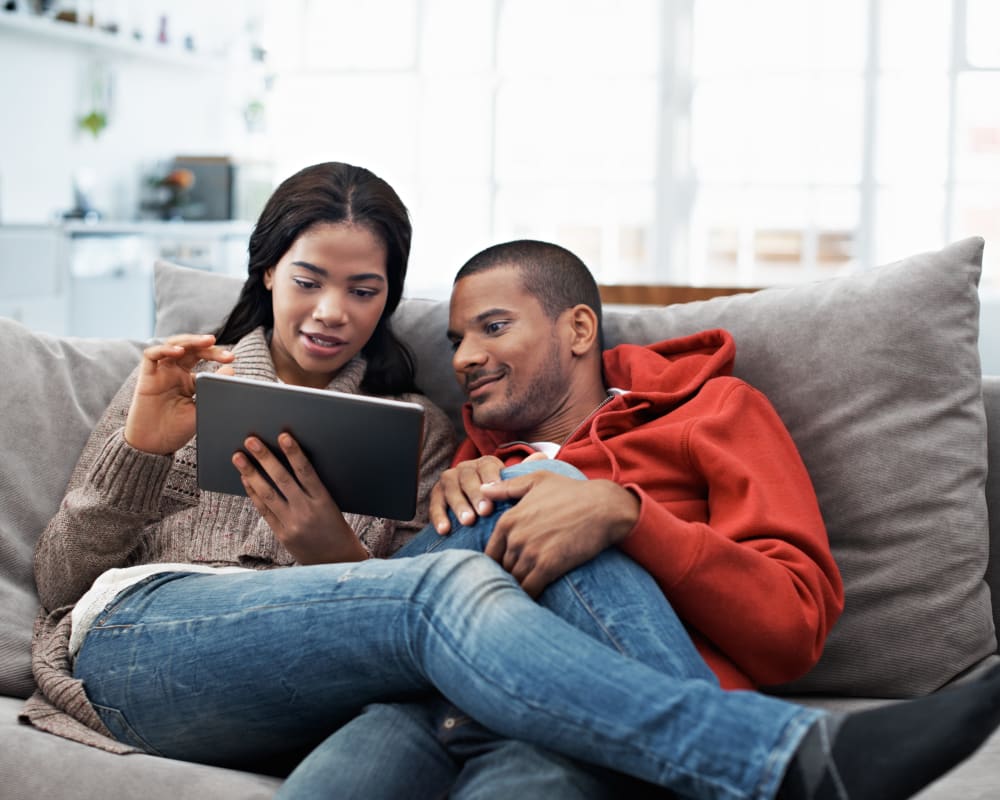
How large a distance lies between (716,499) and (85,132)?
470cm

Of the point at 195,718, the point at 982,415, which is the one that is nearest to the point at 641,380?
the point at 982,415

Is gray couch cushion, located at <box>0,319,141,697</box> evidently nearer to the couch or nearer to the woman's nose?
the couch

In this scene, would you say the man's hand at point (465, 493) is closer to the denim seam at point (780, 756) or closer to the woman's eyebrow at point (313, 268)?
the woman's eyebrow at point (313, 268)

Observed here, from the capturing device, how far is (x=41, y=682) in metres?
1.29

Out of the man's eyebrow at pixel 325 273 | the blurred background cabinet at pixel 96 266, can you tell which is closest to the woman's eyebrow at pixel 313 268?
the man's eyebrow at pixel 325 273

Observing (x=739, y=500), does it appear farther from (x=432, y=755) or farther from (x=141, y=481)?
(x=141, y=481)

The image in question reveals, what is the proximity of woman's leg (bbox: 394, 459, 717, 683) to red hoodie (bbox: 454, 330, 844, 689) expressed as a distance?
46 millimetres

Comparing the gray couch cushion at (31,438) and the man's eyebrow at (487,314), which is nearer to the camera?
the gray couch cushion at (31,438)

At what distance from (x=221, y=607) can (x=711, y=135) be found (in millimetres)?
4092

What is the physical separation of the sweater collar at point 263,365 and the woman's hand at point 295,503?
280mm

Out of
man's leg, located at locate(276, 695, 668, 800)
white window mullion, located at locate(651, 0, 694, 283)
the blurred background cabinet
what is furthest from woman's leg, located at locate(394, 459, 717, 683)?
white window mullion, located at locate(651, 0, 694, 283)

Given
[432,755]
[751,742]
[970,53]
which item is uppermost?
[970,53]

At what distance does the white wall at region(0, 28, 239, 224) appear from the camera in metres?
4.78

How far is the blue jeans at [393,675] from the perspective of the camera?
91 centimetres
